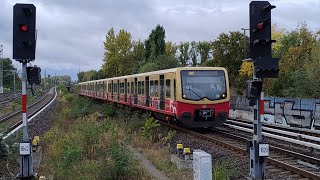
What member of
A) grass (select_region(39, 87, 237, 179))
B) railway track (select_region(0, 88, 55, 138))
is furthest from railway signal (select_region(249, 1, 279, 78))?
railway track (select_region(0, 88, 55, 138))

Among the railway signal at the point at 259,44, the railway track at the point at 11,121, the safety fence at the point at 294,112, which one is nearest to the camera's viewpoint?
the railway signal at the point at 259,44

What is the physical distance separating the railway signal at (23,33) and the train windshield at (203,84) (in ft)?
32.4

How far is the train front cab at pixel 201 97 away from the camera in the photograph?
18203 millimetres

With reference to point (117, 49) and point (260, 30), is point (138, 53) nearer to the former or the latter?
point (117, 49)

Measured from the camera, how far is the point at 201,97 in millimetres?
18484

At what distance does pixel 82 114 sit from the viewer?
28812mm

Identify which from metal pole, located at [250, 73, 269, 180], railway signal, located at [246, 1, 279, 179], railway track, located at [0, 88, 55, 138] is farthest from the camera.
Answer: railway track, located at [0, 88, 55, 138]

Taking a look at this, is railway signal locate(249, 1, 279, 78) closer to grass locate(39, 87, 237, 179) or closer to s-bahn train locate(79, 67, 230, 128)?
grass locate(39, 87, 237, 179)

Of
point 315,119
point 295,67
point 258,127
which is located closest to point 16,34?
point 258,127

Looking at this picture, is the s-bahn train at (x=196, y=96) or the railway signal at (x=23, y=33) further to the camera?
the s-bahn train at (x=196, y=96)

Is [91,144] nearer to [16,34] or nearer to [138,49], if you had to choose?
[16,34]

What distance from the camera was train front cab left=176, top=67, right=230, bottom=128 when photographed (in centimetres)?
1820

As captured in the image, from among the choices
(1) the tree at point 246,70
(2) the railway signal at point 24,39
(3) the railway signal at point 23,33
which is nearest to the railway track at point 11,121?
(2) the railway signal at point 24,39

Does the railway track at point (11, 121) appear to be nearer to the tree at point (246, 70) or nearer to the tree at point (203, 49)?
the tree at point (246, 70)
